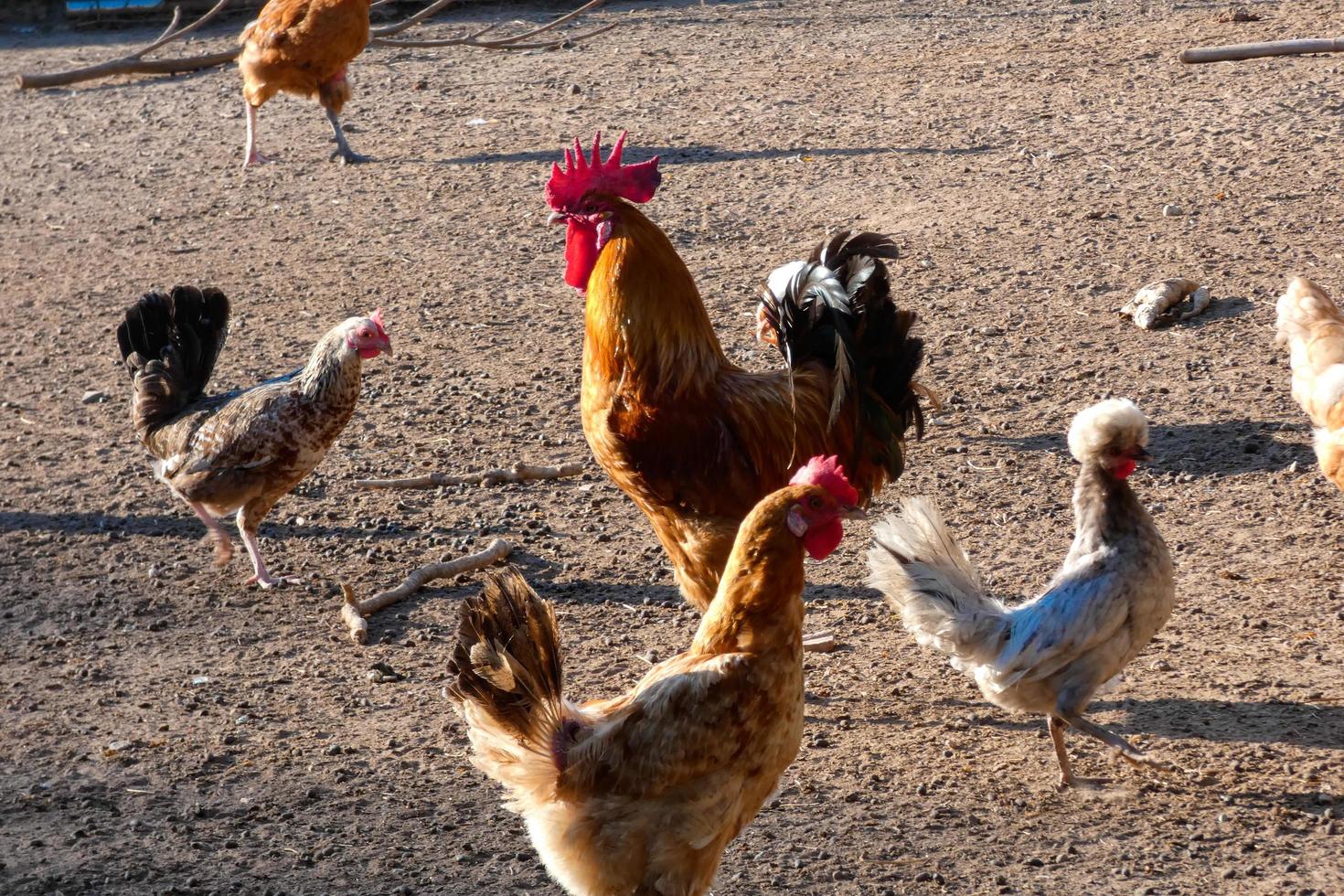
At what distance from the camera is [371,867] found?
14.2 ft

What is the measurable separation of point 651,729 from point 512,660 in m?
0.45

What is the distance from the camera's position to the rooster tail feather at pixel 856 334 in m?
5.32

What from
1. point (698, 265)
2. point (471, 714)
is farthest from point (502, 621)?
point (698, 265)

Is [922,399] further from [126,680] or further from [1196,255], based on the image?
[126,680]

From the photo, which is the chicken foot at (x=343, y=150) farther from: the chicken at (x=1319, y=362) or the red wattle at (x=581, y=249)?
the chicken at (x=1319, y=362)

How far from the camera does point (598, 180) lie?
208 inches

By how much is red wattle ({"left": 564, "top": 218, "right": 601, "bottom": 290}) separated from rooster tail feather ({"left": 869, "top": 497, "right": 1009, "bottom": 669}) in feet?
5.29

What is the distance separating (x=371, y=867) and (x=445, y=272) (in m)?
6.13

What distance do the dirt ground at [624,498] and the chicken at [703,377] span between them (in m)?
0.84

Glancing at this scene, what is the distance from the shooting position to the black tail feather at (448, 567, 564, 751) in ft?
12.0

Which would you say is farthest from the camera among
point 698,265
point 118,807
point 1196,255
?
point 698,265

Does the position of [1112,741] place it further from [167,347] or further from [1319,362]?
[167,347]

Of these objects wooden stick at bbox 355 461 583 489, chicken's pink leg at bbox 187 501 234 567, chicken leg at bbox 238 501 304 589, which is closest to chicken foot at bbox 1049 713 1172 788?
wooden stick at bbox 355 461 583 489

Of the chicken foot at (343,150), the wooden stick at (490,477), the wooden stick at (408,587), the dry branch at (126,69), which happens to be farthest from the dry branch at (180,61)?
the wooden stick at (408,587)
